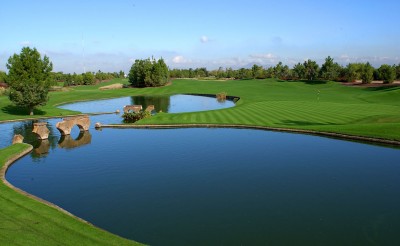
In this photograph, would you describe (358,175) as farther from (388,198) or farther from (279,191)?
(279,191)

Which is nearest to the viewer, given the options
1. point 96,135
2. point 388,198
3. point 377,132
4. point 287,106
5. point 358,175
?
point 388,198

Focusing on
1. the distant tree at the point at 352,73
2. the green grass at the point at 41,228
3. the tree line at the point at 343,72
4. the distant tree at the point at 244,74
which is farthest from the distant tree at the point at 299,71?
the green grass at the point at 41,228

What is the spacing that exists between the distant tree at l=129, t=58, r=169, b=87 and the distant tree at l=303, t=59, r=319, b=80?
50388 mm

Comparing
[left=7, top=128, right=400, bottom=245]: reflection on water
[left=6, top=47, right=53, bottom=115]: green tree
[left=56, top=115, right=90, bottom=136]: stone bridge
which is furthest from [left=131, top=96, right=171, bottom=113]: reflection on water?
[left=7, top=128, right=400, bottom=245]: reflection on water

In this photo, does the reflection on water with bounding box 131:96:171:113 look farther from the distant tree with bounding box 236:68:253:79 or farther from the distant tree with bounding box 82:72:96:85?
the distant tree with bounding box 236:68:253:79

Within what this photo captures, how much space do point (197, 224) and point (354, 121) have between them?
31789 millimetres

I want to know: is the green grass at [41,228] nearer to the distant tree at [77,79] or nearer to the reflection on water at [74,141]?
the reflection on water at [74,141]

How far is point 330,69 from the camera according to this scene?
108 meters

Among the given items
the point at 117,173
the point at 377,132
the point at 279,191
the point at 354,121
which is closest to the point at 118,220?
the point at 117,173

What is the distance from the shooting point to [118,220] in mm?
16500

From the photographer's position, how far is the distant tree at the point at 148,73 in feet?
384

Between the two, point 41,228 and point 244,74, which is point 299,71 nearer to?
point 244,74

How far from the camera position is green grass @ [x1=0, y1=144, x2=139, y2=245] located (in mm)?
12836

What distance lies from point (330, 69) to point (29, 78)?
88501mm
